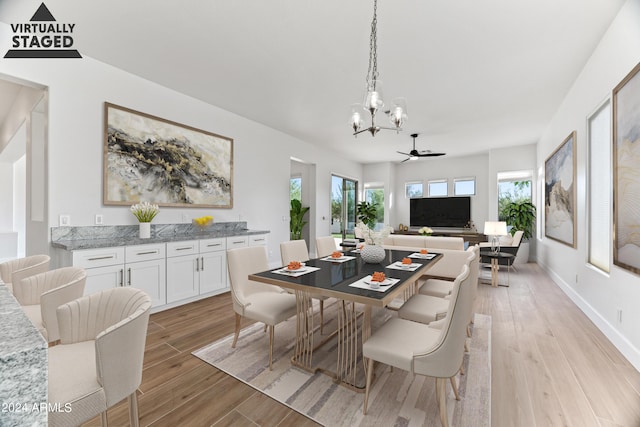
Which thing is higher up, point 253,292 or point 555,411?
point 253,292

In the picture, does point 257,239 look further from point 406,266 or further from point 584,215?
point 584,215

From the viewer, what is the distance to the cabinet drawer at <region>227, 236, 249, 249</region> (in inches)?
161

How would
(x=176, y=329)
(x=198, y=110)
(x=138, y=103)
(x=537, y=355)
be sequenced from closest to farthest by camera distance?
(x=537, y=355), (x=176, y=329), (x=138, y=103), (x=198, y=110)

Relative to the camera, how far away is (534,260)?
6738 mm

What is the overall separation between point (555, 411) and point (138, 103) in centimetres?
483

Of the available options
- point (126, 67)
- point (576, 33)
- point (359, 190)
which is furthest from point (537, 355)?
point (359, 190)

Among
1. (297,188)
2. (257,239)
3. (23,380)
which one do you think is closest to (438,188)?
(297,188)

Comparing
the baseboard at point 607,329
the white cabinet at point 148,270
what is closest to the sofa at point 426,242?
the baseboard at point 607,329

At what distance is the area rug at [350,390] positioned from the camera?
1.65m

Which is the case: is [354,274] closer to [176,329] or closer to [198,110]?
[176,329]

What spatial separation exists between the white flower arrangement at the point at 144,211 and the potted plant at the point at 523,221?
7.34 metres

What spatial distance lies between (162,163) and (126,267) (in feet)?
4.77

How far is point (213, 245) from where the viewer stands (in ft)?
12.7

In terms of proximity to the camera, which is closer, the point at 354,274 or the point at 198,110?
the point at 354,274
